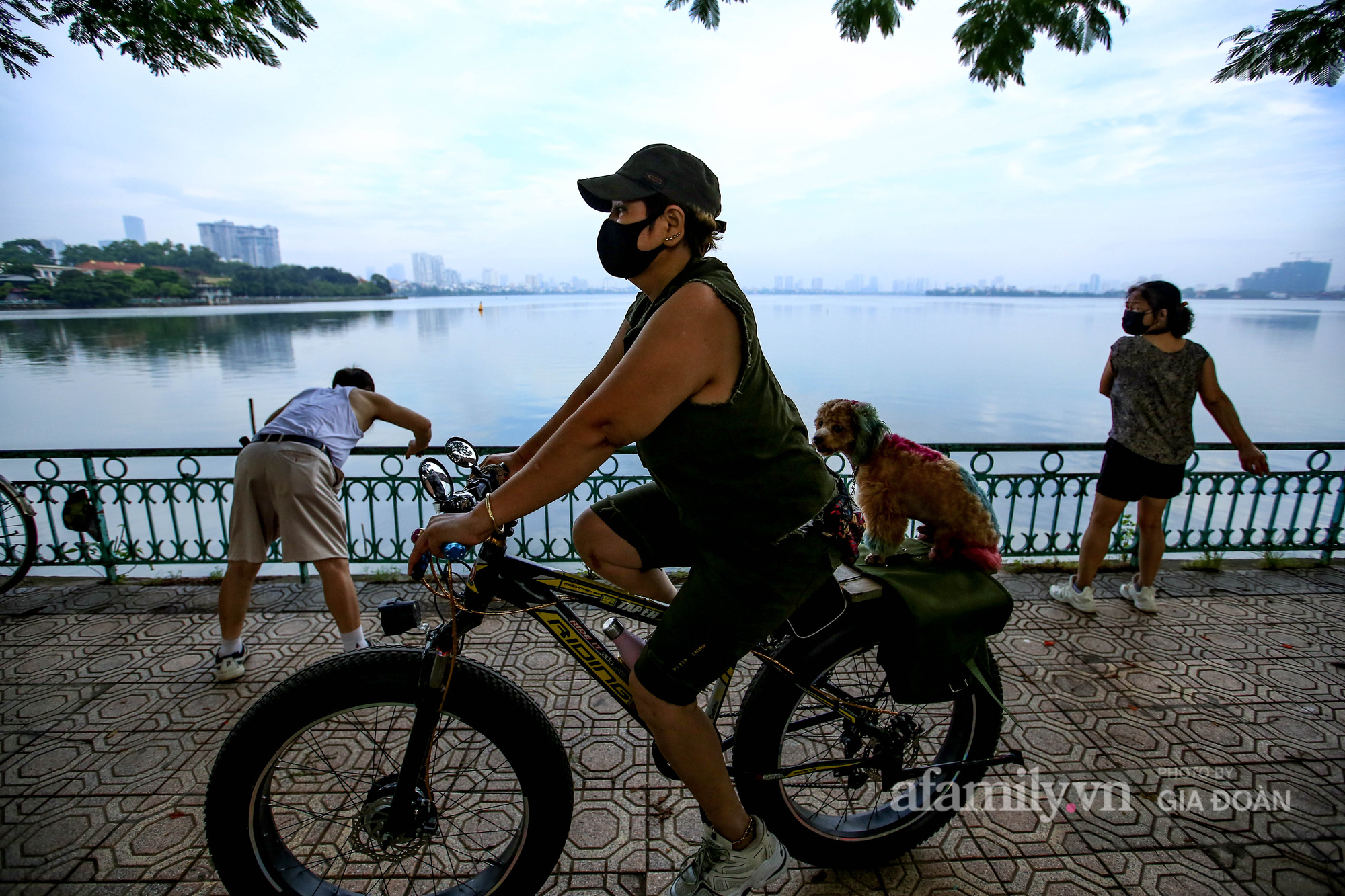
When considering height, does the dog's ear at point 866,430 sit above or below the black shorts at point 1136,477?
above

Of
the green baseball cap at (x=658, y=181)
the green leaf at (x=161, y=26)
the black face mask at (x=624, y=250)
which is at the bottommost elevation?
the black face mask at (x=624, y=250)

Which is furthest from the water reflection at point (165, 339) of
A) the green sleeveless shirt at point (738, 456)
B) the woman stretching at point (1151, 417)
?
the woman stretching at point (1151, 417)

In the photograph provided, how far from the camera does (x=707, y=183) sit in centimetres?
166

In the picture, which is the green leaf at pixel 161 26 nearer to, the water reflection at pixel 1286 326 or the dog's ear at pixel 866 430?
the dog's ear at pixel 866 430

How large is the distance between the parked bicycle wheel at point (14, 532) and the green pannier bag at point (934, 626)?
5.37 meters

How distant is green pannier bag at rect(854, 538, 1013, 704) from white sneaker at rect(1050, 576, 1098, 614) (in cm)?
260

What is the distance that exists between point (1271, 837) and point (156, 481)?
21.0 ft

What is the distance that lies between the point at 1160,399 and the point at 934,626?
290 cm

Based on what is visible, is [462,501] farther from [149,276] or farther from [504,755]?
[149,276]

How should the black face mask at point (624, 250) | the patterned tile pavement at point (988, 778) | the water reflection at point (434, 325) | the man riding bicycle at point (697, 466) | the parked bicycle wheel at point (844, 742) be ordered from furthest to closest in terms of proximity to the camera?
the water reflection at point (434, 325) → the patterned tile pavement at point (988, 778) → the parked bicycle wheel at point (844, 742) → the black face mask at point (624, 250) → the man riding bicycle at point (697, 466)

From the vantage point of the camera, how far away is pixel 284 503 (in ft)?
10.5

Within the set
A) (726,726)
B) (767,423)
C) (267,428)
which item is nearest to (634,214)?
(767,423)

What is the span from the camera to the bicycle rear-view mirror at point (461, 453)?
6.33ft

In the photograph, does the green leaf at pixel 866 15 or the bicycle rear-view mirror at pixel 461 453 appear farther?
the green leaf at pixel 866 15
